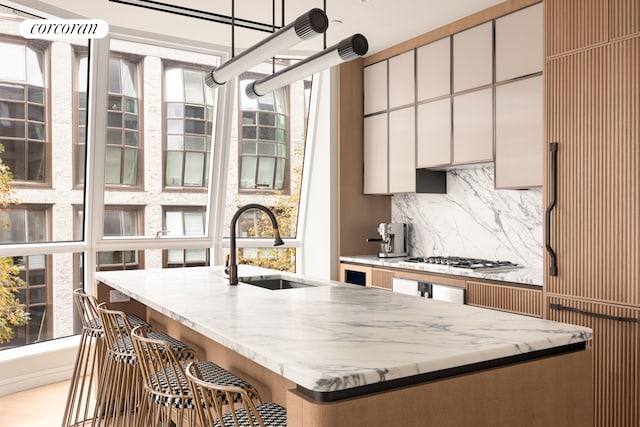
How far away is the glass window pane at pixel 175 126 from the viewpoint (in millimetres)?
5055

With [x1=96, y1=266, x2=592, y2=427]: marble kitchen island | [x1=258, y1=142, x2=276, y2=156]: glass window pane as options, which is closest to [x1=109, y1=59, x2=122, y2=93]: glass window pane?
[x1=258, y1=142, x2=276, y2=156]: glass window pane

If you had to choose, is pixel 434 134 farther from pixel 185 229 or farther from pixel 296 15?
pixel 185 229

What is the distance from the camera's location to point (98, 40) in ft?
15.0

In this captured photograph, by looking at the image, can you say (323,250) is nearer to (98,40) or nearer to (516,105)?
(516,105)

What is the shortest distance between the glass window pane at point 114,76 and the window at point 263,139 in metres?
1.16

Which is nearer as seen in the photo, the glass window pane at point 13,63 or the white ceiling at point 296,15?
the white ceiling at point 296,15

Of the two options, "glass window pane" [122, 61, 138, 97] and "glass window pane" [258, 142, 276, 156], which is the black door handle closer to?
"glass window pane" [258, 142, 276, 156]

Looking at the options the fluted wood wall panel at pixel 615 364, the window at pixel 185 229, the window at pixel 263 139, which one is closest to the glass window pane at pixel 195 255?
the window at pixel 185 229

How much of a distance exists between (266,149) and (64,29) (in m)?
2.07

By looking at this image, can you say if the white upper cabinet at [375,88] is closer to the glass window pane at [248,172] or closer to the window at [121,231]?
the glass window pane at [248,172]

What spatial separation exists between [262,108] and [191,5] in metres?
1.56

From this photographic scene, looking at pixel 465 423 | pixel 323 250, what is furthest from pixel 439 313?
pixel 323 250

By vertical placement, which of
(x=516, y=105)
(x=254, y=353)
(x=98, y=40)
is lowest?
(x=254, y=353)

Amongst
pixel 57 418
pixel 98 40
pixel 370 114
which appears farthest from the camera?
pixel 370 114
